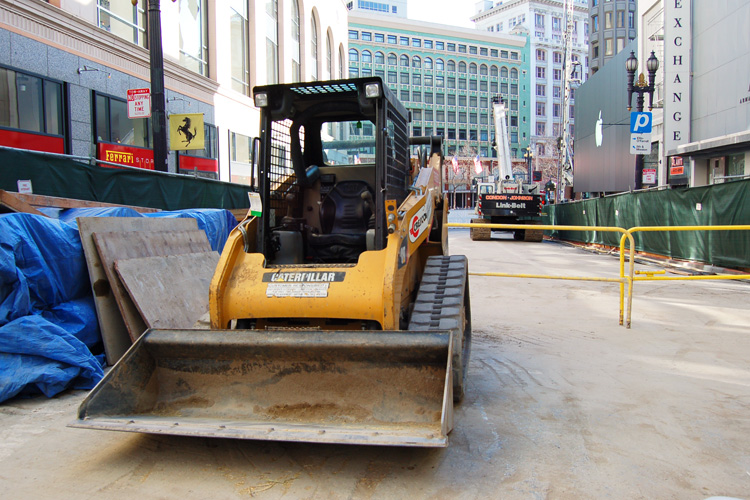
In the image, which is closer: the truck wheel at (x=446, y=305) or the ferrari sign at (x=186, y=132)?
the truck wheel at (x=446, y=305)

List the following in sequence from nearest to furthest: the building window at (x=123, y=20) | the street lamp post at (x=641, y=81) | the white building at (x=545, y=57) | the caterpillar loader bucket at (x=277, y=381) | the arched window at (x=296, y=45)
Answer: the caterpillar loader bucket at (x=277, y=381), the building window at (x=123, y=20), the street lamp post at (x=641, y=81), the arched window at (x=296, y=45), the white building at (x=545, y=57)

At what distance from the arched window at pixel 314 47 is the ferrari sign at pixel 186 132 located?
998 inches

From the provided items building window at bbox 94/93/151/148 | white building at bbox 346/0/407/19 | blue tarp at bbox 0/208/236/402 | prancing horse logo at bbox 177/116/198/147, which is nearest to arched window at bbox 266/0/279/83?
building window at bbox 94/93/151/148

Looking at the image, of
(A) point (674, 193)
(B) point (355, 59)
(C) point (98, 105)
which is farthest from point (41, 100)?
(B) point (355, 59)

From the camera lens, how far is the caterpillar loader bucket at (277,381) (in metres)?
3.97

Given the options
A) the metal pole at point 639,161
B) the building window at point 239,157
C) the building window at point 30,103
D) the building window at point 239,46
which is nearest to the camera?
the building window at point 30,103

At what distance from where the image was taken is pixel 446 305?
502 centimetres

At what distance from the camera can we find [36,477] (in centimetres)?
371

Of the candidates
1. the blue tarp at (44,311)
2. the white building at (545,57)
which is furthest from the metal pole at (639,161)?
the white building at (545,57)

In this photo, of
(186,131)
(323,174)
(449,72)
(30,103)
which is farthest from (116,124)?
(449,72)

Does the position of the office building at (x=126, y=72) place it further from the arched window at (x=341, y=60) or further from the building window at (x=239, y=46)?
the arched window at (x=341, y=60)

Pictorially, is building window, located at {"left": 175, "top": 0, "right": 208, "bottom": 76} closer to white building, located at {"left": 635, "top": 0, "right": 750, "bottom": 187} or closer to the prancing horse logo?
the prancing horse logo

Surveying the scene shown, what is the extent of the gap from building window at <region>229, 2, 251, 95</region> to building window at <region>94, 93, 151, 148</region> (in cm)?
787

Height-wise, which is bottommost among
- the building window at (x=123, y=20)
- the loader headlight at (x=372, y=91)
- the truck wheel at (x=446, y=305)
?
the truck wheel at (x=446, y=305)
